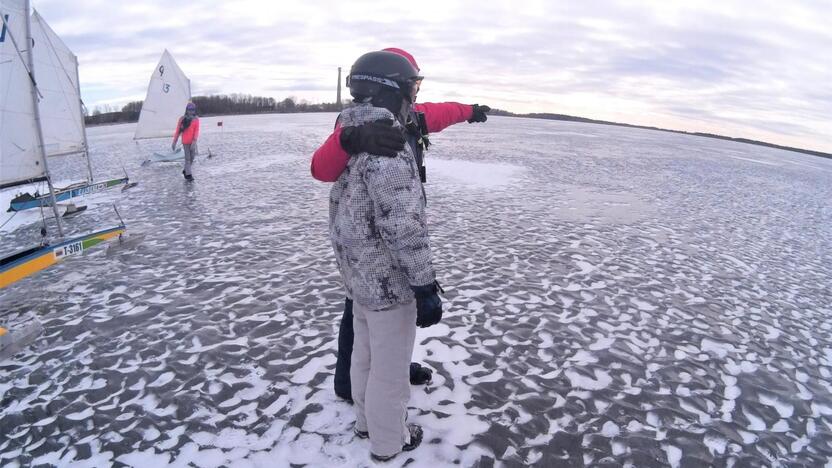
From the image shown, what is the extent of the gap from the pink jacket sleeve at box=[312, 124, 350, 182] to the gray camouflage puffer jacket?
49 mm

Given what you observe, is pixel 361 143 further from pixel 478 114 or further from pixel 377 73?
pixel 478 114

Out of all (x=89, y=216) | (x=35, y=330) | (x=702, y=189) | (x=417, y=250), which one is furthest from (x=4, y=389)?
(x=702, y=189)

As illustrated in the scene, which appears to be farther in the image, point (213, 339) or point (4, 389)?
point (213, 339)

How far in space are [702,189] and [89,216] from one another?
20.4 meters

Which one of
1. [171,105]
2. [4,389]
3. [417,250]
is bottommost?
[4,389]

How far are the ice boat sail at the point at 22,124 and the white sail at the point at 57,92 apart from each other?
79.4 inches

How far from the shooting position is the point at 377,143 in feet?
7.49

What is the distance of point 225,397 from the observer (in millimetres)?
3756

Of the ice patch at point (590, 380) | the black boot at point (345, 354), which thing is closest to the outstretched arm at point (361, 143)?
the black boot at point (345, 354)

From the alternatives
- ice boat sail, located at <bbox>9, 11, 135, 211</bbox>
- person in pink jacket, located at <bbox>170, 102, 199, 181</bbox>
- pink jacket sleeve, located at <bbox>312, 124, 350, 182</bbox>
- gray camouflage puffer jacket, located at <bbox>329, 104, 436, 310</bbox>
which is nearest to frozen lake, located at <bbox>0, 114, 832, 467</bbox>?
ice boat sail, located at <bbox>9, 11, 135, 211</bbox>

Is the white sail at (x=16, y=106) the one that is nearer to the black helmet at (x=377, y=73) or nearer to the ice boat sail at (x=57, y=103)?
the ice boat sail at (x=57, y=103)

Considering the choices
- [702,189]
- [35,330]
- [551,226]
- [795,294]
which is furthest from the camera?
[702,189]

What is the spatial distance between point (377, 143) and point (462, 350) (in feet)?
9.79

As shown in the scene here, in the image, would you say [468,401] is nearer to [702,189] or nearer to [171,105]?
[702,189]
